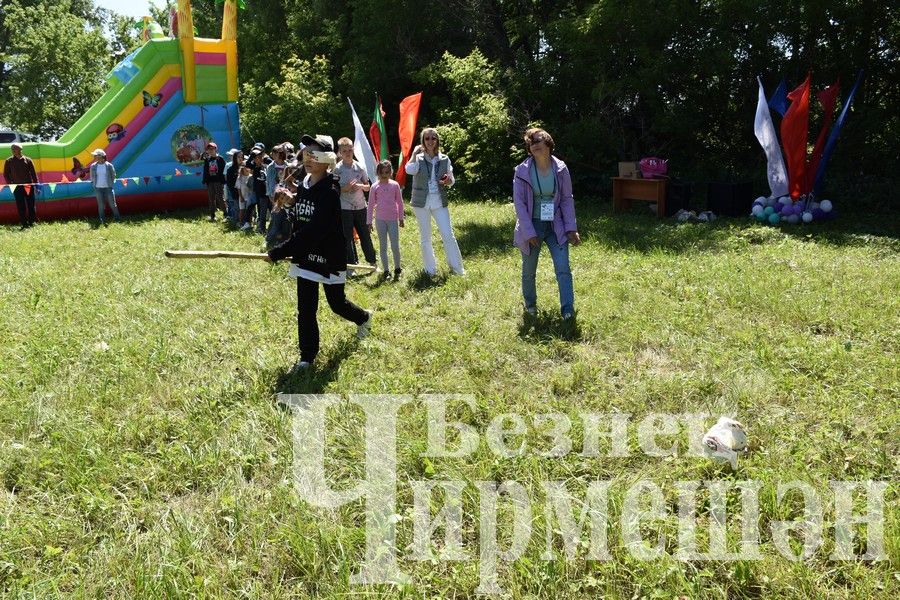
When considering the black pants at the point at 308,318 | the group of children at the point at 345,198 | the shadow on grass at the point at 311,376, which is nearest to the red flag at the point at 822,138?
the group of children at the point at 345,198

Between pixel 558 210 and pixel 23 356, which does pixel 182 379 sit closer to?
pixel 23 356

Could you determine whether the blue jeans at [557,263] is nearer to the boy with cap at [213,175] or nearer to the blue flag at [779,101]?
the blue flag at [779,101]

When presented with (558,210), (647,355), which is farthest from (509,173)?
(647,355)

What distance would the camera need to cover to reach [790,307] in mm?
6180

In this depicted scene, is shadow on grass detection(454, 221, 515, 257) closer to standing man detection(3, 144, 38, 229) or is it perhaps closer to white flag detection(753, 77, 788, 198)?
white flag detection(753, 77, 788, 198)

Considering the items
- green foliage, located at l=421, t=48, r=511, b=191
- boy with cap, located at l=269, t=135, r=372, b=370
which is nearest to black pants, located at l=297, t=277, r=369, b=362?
boy with cap, located at l=269, t=135, r=372, b=370

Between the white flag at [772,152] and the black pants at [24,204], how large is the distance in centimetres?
1500

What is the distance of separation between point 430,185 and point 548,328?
9.17 ft

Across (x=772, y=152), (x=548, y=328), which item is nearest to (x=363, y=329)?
(x=548, y=328)

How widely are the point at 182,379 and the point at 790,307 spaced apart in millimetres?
5439

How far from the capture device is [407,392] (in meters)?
4.67

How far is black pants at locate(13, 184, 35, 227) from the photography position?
14.1m

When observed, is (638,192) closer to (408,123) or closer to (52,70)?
(408,123)

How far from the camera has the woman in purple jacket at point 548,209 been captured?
6.04 meters
